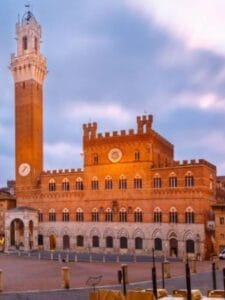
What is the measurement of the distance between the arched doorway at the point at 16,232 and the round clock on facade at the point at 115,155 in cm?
1643

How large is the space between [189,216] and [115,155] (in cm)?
1269

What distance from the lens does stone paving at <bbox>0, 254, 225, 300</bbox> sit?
2638 centimetres

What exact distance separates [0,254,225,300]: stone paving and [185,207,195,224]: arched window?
923 cm

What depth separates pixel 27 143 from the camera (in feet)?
217

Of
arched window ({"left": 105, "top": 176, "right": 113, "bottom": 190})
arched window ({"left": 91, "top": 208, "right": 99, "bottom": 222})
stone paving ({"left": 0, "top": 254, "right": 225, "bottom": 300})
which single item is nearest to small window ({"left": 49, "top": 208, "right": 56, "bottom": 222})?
arched window ({"left": 91, "top": 208, "right": 99, "bottom": 222})

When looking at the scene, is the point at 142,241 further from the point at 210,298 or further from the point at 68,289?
the point at 210,298

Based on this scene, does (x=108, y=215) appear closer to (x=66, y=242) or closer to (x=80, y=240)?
(x=80, y=240)

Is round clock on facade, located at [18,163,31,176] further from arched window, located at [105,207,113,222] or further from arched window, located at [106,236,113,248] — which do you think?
arched window, located at [106,236,113,248]

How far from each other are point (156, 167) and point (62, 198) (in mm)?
14611

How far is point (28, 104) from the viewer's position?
66938mm

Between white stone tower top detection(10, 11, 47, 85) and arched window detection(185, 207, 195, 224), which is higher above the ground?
white stone tower top detection(10, 11, 47, 85)

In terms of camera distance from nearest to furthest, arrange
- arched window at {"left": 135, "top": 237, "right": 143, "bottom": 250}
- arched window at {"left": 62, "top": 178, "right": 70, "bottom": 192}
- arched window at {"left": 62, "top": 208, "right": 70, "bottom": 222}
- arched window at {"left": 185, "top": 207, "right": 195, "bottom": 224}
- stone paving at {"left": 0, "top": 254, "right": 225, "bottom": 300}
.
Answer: stone paving at {"left": 0, "top": 254, "right": 225, "bottom": 300}
arched window at {"left": 185, "top": 207, "right": 195, "bottom": 224}
arched window at {"left": 135, "top": 237, "right": 143, "bottom": 250}
arched window at {"left": 62, "top": 208, "right": 70, "bottom": 222}
arched window at {"left": 62, "top": 178, "right": 70, "bottom": 192}

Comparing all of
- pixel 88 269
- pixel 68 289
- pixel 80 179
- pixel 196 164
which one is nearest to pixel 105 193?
pixel 80 179

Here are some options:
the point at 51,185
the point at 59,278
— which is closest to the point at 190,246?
the point at 51,185
